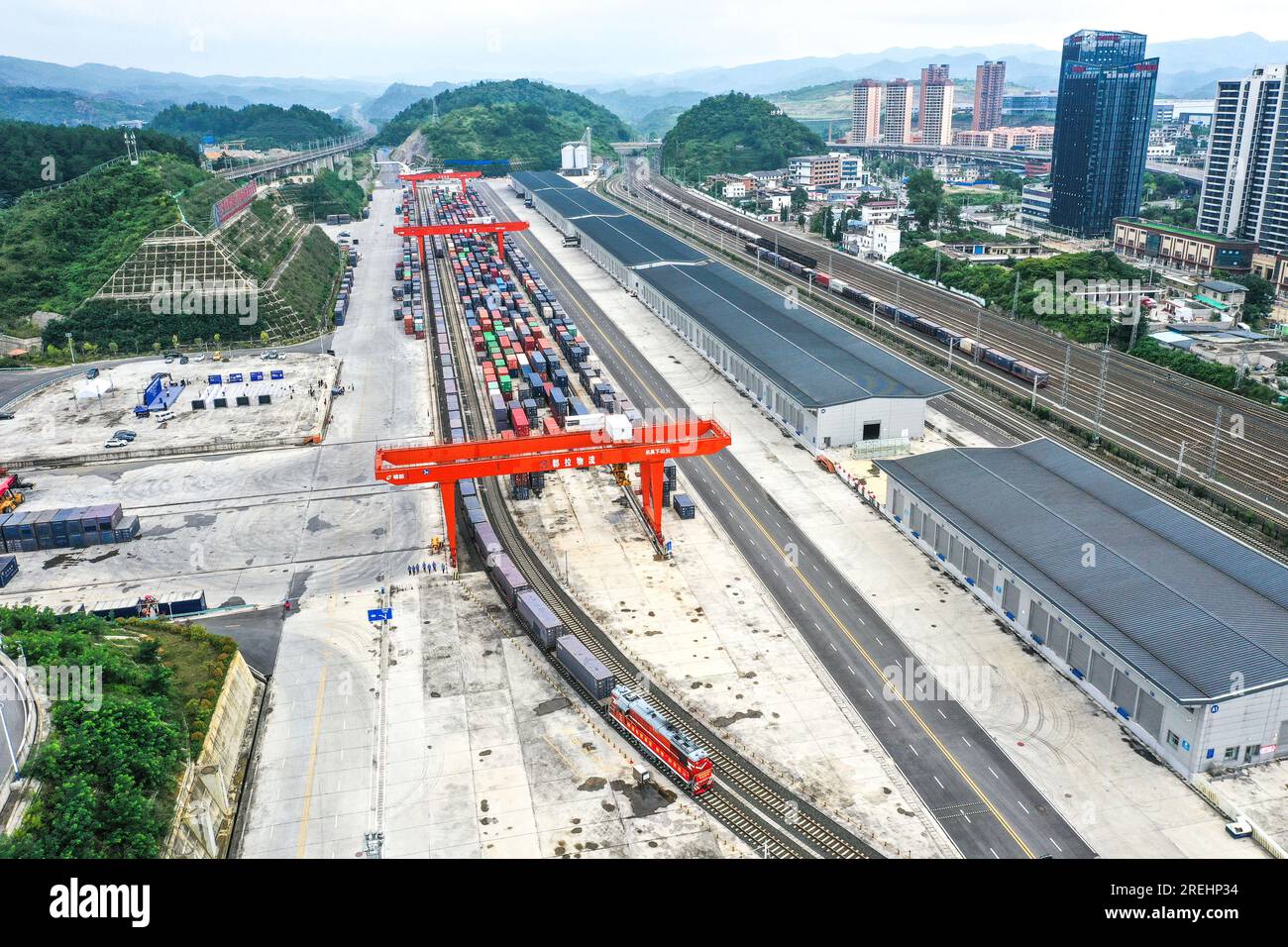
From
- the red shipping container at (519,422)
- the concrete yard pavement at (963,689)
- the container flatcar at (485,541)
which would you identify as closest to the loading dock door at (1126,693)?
the concrete yard pavement at (963,689)

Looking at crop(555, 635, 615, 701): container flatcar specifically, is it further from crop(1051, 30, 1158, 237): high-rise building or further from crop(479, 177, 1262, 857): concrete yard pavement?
crop(1051, 30, 1158, 237): high-rise building

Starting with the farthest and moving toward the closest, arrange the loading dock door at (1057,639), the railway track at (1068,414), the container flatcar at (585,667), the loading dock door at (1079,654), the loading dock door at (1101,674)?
1. the railway track at (1068,414)
2. the loading dock door at (1057,639)
3. the loading dock door at (1079,654)
4. the container flatcar at (585,667)
5. the loading dock door at (1101,674)

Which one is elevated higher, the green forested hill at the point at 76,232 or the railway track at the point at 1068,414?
the green forested hill at the point at 76,232

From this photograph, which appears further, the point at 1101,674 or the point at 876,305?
the point at 876,305

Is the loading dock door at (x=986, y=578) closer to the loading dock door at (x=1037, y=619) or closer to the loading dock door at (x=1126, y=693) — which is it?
the loading dock door at (x=1037, y=619)

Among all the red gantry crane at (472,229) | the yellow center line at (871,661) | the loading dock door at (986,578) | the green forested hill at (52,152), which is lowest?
the yellow center line at (871,661)

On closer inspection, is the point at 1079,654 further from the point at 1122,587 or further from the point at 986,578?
the point at 986,578

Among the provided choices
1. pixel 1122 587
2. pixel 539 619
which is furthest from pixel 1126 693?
pixel 539 619
